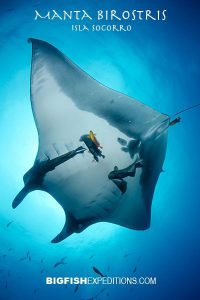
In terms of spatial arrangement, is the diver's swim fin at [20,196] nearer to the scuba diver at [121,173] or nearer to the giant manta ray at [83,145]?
the giant manta ray at [83,145]

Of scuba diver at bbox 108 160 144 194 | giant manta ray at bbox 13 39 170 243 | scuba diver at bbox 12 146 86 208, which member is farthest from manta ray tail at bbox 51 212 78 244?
scuba diver at bbox 108 160 144 194

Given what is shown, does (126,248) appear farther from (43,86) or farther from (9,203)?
(43,86)

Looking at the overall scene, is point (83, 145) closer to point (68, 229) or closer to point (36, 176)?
point (36, 176)

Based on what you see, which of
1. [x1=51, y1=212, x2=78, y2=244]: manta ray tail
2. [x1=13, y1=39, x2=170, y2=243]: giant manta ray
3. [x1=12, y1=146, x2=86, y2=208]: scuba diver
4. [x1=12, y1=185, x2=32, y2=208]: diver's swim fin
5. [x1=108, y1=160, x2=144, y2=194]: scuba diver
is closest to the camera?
[x1=108, y1=160, x2=144, y2=194]: scuba diver

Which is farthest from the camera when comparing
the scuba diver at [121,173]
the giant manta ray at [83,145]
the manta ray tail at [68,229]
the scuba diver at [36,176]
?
→ the manta ray tail at [68,229]

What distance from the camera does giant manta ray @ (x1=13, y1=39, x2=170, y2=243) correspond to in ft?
10.6

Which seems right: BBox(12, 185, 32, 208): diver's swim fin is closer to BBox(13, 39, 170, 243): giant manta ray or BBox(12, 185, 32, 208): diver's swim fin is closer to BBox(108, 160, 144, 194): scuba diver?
BBox(13, 39, 170, 243): giant manta ray

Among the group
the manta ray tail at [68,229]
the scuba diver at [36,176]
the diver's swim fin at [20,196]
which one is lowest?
the manta ray tail at [68,229]

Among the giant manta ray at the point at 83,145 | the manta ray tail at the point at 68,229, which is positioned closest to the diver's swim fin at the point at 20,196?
the giant manta ray at the point at 83,145

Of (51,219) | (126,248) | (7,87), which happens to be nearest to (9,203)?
(51,219)

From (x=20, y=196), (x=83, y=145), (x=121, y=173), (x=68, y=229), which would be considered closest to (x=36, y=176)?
(x=20, y=196)

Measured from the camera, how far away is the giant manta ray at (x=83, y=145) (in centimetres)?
322

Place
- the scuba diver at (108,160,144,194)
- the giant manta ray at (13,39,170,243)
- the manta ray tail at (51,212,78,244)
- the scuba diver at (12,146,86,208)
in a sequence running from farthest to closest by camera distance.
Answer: the manta ray tail at (51,212,78,244) → the scuba diver at (12,146,86,208) → the giant manta ray at (13,39,170,243) → the scuba diver at (108,160,144,194)

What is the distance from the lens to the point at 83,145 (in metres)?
3.65
